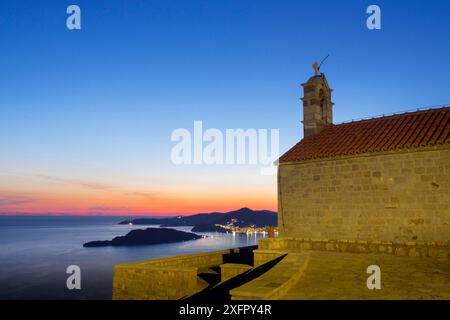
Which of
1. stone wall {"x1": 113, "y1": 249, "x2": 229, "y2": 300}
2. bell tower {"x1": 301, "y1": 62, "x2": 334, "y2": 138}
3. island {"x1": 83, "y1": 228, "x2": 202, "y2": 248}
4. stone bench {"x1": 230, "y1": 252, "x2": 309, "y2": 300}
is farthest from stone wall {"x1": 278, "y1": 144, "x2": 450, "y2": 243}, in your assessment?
island {"x1": 83, "y1": 228, "x2": 202, "y2": 248}

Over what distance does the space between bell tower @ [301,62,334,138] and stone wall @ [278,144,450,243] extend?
12.6ft

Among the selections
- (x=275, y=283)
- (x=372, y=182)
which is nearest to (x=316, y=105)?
(x=372, y=182)

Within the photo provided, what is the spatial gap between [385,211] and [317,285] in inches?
321

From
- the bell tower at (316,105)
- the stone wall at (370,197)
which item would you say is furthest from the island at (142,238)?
the stone wall at (370,197)

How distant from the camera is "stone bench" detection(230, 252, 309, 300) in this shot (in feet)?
19.9

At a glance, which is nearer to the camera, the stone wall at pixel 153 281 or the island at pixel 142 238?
the stone wall at pixel 153 281

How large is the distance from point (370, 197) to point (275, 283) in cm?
926

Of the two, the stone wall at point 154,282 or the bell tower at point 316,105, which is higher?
the bell tower at point 316,105

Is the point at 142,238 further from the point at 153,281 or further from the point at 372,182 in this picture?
the point at 372,182

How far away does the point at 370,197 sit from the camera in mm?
14555

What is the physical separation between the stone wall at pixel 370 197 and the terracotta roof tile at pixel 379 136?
34 cm

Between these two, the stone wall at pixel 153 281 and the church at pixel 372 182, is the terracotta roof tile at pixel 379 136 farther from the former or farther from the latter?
the stone wall at pixel 153 281

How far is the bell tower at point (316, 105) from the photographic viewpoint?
782 inches

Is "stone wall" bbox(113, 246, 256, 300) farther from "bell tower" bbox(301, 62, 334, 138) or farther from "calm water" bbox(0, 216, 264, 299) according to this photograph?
"calm water" bbox(0, 216, 264, 299)
